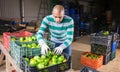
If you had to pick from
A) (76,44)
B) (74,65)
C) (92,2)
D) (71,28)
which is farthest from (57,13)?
(92,2)

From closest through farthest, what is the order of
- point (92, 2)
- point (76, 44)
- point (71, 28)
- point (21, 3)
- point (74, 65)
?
point (71, 28)
point (74, 65)
point (76, 44)
point (21, 3)
point (92, 2)

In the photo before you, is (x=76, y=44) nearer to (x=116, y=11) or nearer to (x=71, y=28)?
(x=71, y=28)

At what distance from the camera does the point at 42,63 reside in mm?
1485

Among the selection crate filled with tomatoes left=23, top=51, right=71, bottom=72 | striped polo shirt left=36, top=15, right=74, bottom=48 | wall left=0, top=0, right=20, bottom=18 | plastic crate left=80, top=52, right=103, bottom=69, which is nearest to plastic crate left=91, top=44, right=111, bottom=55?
plastic crate left=80, top=52, right=103, bottom=69

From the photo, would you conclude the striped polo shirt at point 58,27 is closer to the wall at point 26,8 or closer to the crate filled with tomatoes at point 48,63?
the crate filled with tomatoes at point 48,63

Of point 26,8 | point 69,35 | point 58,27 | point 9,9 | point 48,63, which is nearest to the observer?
point 48,63

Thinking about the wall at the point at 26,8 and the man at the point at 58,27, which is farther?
the wall at the point at 26,8

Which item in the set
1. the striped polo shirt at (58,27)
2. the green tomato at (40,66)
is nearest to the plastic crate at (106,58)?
the striped polo shirt at (58,27)

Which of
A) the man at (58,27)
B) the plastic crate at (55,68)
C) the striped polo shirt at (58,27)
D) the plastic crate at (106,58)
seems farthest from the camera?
the plastic crate at (106,58)

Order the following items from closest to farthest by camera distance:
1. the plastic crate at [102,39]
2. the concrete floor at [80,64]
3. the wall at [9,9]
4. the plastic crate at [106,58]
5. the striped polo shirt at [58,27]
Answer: the striped polo shirt at [58,27] < the concrete floor at [80,64] < the plastic crate at [102,39] < the plastic crate at [106,58] < the wall at [9,9]

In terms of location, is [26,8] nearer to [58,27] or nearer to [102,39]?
[102,39]

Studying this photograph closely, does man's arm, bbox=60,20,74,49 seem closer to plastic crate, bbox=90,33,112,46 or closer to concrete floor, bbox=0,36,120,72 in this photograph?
concrete floor, bbox=0,36,120,72

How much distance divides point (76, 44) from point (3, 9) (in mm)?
3159

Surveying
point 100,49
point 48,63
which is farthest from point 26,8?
point 48,63
